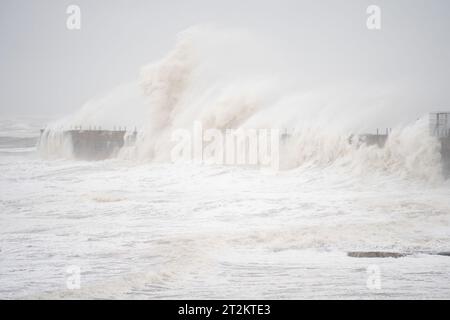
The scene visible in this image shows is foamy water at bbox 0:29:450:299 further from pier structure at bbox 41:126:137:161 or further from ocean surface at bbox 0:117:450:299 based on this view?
pier structure at bbox 41:126:137:161

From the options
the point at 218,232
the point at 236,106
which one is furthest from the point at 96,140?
the point at 218,232

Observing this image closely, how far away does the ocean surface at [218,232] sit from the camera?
13.9 feet

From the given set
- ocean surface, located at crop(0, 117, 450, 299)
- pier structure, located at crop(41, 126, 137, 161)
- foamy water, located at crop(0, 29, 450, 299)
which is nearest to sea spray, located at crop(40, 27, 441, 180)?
foamy water, located at crop(0, 29, 450, 299)

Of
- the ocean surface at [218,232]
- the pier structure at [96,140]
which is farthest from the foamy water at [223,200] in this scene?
the pier structure at [96,140]

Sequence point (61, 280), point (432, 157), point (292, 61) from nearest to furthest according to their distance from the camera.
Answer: point (61, 280)
point (432, 157)
point (292, 61)

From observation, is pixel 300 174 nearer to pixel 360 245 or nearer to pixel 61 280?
pixel 360 245

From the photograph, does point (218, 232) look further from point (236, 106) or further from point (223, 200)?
point (236, 106)

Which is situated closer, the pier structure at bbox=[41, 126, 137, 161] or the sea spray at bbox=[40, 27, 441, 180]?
the sea spray at bbox=[40, 27, 441, 180]

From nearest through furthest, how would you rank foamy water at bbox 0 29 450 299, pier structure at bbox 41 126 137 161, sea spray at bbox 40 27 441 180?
1. foamy water at bbox 0 29 450 299
2. sea spray at bbox 40 27 441 180
3. pier structure at bbox 41 126 137 161

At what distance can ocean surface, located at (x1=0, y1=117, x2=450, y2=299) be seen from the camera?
13.9ft

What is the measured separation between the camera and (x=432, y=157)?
24.7ft

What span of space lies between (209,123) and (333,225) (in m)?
4.44

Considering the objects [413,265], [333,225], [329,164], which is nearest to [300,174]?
[329,164]

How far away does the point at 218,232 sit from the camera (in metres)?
Result: 5.51
